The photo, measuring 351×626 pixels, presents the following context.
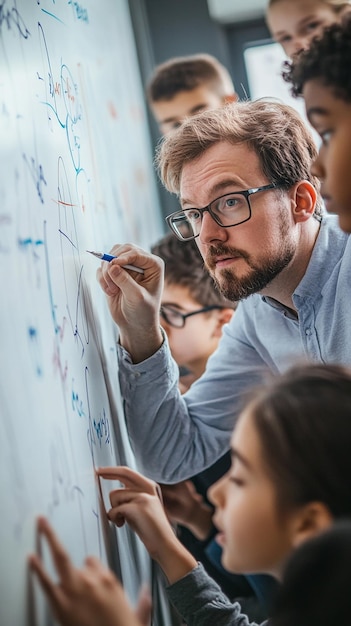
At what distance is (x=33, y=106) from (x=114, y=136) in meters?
0.83

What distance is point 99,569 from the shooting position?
853 mm

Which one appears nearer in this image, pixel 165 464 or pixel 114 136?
pixel 165 464

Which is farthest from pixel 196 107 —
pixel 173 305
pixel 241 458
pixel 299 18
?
pixel 241 458

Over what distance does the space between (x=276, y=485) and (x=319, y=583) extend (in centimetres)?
13

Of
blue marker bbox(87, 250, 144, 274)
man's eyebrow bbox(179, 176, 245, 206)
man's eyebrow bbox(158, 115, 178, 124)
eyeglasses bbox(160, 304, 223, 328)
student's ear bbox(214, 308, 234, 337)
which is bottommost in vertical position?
student's ear bbox(214, 308, 234, 337)

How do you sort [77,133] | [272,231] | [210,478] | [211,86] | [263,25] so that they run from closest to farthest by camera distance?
[77,133]
[272,231]
[210,478]
[211,86]
[263,25]

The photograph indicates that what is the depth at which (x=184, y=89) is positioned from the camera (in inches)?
91.3

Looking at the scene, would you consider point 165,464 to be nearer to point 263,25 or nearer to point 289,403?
point 289,403

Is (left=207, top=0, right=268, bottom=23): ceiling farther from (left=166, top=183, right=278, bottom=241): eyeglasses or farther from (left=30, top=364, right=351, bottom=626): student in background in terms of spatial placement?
(left=30, top=364, right=351, bottom=626): student in background

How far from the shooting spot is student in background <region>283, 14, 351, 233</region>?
2.94 feet

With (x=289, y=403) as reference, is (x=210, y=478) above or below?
below

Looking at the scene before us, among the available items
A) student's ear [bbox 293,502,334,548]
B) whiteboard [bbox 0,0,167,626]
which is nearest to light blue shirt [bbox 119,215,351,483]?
whiteboard [bbox 0,0,167,626]

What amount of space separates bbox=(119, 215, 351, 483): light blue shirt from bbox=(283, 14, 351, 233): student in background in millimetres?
384

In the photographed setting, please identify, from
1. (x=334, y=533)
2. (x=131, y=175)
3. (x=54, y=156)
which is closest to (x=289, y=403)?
(x=334, y=533)
